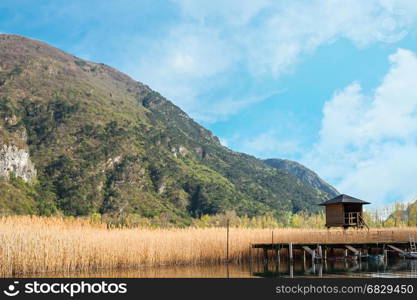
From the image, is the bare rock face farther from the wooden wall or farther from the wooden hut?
the wooden hut

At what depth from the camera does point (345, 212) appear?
1534 inches

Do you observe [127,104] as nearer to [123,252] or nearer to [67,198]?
[67,198]

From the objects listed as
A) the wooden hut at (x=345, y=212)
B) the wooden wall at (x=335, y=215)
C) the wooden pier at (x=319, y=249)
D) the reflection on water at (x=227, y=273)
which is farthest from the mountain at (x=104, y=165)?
the reflection on water at (x=227, y=273)

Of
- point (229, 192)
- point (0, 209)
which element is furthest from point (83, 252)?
point (229, 192)

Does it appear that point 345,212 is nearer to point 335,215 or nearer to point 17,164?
point 335,215

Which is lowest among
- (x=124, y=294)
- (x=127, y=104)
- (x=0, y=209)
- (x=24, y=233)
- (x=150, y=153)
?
(x=124, y=294)

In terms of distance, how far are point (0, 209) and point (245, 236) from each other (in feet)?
216

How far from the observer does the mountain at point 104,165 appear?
104m

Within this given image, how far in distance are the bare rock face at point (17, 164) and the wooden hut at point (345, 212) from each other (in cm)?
7837

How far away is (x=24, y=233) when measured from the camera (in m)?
21.0

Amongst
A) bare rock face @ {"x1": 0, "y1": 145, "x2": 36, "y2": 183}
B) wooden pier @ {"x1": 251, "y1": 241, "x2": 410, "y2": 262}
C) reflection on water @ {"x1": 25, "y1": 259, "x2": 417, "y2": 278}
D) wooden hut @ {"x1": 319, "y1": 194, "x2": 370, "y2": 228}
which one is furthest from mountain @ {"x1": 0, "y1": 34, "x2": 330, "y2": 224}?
reflection on water @ {"x1": 25, "y1": 259, "x2": 417, "y2": 278}

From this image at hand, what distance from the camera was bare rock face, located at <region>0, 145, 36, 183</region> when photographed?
10412cm

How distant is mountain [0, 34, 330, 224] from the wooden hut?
2393 inches

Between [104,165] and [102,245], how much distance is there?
9247 centimetres
